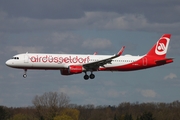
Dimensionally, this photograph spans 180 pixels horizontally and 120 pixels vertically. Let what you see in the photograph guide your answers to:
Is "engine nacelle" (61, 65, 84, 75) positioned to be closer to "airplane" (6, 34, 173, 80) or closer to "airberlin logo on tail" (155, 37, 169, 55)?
"airplane" (6, 34, 173, 80)

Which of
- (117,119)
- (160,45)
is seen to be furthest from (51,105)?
(160,45)

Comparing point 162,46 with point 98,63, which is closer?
point 98,63

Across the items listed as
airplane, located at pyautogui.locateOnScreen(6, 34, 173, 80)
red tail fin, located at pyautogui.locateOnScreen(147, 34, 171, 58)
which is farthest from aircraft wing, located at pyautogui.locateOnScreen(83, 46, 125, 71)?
red tail fin, located at pyautogui.locateOnScreen(147, 34, 171, 58)

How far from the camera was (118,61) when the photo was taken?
357 ft

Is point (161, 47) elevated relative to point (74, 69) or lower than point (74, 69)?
elevated

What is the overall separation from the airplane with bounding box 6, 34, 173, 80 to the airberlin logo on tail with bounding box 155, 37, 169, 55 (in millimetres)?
2128

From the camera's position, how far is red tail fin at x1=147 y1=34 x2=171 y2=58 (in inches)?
4547

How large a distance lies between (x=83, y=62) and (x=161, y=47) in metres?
19.5

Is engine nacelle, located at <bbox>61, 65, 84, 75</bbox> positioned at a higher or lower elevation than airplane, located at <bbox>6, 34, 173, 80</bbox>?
lower

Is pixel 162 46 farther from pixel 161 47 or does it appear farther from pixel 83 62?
pixel 83 62

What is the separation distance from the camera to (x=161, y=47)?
4609 inches

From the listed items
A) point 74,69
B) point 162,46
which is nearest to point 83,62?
point 74,69

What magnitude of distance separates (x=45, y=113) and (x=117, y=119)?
946 inches

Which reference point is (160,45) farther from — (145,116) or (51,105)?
(51,105)
